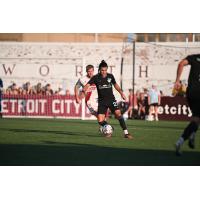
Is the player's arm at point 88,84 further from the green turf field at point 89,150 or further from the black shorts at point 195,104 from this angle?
the black shorts at point 195,104

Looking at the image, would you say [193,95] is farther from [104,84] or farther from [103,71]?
[104,84]

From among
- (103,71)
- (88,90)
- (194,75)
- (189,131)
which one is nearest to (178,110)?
(88,90)

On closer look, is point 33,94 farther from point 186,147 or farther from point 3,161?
point 3,161

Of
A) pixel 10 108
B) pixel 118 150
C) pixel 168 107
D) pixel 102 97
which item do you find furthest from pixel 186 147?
pixel 10 108

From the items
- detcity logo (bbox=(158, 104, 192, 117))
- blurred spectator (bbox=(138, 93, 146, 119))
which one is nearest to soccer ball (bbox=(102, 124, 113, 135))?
detcity logo (bbox=(158, 104, 192, 117))

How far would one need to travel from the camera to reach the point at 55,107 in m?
31.8

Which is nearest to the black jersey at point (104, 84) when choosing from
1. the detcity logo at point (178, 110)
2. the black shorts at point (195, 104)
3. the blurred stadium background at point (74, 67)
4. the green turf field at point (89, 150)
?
the green turf field at point (89, 150)

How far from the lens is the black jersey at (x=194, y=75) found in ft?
41.6

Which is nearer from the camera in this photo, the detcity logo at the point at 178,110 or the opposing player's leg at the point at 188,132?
the opposing player's leg at the point at 188,132

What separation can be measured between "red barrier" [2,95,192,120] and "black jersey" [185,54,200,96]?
17842mm

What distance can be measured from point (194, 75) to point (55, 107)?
762 inches

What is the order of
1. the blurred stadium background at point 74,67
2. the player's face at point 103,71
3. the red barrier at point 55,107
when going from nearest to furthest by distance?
the player's face at point 103,71 → the red barrier at point 55,107 → the blurred stadium background at point 74,67

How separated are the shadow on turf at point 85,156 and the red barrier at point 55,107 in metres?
16.4
